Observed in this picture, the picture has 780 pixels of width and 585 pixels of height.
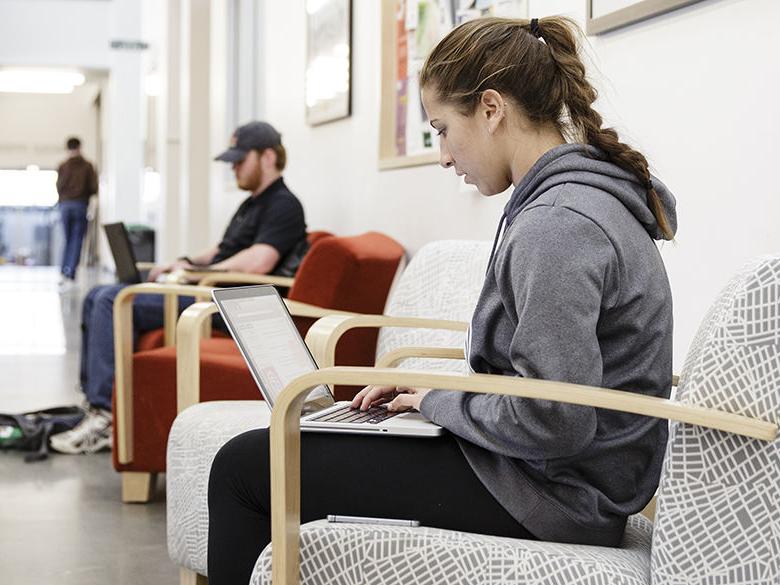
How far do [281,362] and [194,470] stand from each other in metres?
0.57

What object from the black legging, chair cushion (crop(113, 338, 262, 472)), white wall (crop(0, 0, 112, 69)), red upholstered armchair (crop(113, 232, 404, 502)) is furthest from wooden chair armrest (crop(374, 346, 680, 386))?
white wall (crop(0, 0, 112, 69))

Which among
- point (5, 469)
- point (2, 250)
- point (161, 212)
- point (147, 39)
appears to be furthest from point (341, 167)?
point (2, 250)

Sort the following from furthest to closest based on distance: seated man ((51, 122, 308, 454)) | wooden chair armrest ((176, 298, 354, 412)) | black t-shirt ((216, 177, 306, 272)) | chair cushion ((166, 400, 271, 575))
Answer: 1. black t-shirt ((216, 177, 306, 272))
2. seated man ((51, 122, 308, 454))
3. wooden chair armrest ((176, 298, 354, 412))
4. chair cushion ((166, 400, 271, 575))

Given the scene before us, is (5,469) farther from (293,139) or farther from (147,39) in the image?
(147,39)

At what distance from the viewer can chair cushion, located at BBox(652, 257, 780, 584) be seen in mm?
1427

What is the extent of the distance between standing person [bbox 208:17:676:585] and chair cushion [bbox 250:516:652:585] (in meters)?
0.05

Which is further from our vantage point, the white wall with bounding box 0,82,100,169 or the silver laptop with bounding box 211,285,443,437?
the white wall with bounding box 0,82,100,169

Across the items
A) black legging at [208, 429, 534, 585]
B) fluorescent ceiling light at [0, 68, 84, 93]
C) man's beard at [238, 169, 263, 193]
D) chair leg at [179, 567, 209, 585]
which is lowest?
chair leg at [179, 567, 209, 585]

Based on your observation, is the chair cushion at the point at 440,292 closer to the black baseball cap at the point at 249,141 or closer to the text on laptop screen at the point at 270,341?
the text on laptop screen at the point at 270,341

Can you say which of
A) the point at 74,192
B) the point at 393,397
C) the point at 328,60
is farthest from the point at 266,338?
the point at 74,192

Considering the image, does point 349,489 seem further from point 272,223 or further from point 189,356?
point 272,223

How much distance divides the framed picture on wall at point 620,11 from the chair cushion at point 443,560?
122cm

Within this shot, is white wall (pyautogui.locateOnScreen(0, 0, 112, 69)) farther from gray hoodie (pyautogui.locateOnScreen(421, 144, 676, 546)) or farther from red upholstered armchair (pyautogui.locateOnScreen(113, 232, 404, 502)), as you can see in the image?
gray hoodie (pyautogui.locateOnScreen(421, 144, 676, 546))

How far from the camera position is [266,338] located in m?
2.03
